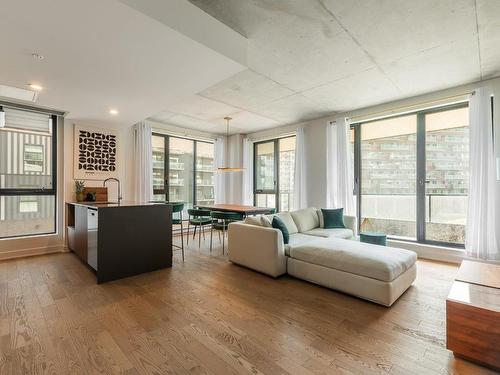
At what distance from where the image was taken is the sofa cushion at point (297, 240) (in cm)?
325

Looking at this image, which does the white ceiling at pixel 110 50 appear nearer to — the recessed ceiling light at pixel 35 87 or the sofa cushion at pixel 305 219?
the recessed ceiling light at pixel 35 87

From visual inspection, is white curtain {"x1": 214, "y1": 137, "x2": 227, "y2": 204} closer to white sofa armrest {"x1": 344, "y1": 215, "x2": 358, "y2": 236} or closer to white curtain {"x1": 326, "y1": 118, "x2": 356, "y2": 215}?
white curtain {"x1": 326, "y1": 118, "x2": 356, "y2": 215}

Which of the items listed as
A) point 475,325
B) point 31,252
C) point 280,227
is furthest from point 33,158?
point 475,325

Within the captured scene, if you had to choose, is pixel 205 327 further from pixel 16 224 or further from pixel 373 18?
pixel 16 224

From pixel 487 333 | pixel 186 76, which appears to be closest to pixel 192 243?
pixel 186 76

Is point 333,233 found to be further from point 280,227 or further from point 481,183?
point 481,183

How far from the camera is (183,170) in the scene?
652 cm

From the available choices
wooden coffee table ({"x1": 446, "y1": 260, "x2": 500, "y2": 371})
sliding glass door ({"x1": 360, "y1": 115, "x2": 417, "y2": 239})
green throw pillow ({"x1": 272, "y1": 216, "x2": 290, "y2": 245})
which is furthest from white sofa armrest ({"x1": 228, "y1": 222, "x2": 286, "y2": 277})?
sliding glass door ({"x1": 360, "y1": 115, "x2": 417, "y2": 239})

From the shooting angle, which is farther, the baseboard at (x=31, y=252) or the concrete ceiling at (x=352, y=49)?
the baseboard at (x=31, y=252)

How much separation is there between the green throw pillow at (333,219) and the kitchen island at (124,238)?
273 centimetres

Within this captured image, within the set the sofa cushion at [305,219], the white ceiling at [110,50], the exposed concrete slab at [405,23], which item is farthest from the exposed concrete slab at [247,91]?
the sofa cushion at [305,219]

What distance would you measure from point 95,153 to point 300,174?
14.2 feet

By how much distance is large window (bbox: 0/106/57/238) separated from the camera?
4.10 m

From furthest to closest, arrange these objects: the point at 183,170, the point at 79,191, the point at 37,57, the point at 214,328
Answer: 1. the point at 183,170
2. the point at 79,191
3. the point at 37,57
4. the point at 214,328
